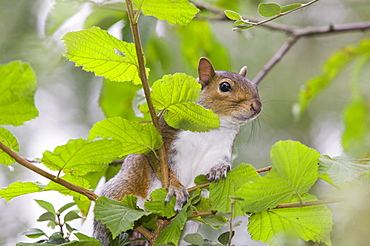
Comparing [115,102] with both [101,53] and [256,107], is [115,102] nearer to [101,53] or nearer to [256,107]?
[256,107]

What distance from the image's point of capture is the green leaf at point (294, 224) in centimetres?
117

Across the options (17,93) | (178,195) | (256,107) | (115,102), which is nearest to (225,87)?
(256,107)

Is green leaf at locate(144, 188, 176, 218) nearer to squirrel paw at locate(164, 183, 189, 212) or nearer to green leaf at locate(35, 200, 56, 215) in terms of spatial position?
squirrel paw at locate(164, 183, 189, 212)

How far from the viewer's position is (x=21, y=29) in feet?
11.3

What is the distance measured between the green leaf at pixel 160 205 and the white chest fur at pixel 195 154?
1.83 ft

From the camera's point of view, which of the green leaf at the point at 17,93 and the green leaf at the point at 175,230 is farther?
the green leaf at the point at 175,230

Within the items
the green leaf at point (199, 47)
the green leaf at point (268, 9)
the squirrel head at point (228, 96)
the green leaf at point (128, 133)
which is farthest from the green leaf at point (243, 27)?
the green leaf at point (199, 47)

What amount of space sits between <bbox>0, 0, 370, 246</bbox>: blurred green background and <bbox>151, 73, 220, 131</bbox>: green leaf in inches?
12.8

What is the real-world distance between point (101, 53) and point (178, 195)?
0.40 metres

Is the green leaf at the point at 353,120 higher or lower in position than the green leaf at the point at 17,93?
lower

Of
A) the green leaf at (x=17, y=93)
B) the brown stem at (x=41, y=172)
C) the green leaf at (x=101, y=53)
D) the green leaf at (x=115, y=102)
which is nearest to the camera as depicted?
the green leaf at (x=17, y=93)

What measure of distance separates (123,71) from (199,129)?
0.22 m

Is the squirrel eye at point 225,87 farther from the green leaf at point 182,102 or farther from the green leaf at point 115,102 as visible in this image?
the green leaf at point 182,102

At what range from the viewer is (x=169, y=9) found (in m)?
1.13
